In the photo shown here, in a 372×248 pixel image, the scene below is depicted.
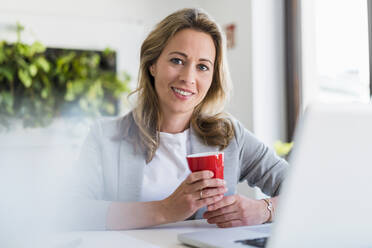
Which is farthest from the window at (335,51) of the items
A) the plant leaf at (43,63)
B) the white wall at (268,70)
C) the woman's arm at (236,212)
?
the plant leaf at (43,63)

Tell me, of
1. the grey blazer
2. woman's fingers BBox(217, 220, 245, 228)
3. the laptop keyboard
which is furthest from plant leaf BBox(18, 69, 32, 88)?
the laptop keyboard

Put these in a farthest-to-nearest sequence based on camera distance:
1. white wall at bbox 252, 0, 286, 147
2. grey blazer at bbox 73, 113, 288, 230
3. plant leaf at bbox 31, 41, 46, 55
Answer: plant leaf at bbox 31, 41, 46, 55 < white wall at bbox 252, 0, 286, 147 < grey blazer at bbox 73, 113, 288, 230

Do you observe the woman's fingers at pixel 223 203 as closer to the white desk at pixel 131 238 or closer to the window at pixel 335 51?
the white desk at pixel 131 238

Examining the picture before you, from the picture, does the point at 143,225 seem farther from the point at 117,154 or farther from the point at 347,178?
the point at 347,178

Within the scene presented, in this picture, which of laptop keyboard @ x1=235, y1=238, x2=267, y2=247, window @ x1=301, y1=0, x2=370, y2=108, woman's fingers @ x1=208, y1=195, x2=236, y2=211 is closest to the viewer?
laptop keyboard @ x1=235, y1=238, x2=267, y2=247

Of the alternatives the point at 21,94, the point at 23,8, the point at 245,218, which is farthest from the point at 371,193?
the point at 23,8

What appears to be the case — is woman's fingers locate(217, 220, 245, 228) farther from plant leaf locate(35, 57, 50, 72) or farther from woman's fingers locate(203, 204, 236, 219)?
plant leaf locate(35, 57, 50, 72)

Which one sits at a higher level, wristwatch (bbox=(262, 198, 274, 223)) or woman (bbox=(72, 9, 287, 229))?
woman (bbox=(72, 9, 287, 229))

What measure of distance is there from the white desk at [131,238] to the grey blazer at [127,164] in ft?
1.08

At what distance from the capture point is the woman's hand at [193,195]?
105 centimetres

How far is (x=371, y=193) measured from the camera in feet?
2.25

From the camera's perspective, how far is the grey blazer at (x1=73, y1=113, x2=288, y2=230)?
4.98 feet

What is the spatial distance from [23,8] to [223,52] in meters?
2.28

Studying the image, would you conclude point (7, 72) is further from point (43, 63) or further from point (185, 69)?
point (185, 69)
